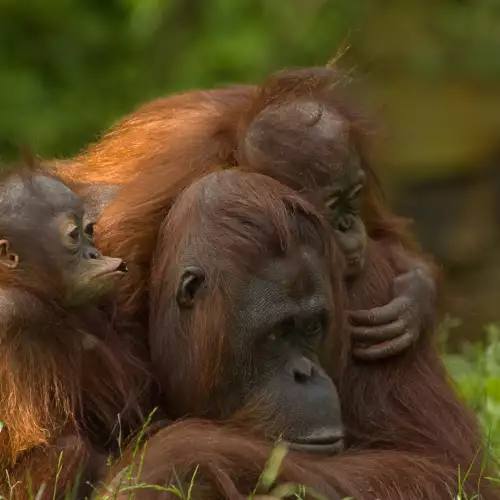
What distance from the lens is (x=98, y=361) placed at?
3.68m

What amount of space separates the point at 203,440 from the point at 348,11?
5774 millimetres

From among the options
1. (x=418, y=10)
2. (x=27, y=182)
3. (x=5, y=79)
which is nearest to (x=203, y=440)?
(x=27, y=182)

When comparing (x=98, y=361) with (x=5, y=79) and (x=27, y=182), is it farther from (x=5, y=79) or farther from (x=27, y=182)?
(x=5, y=79)

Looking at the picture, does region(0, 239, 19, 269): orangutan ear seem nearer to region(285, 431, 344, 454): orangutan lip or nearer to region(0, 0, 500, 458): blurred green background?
region(285, 431, 344, 454): orangutan lip

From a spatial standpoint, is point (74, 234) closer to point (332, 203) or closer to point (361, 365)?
point (332, 203)

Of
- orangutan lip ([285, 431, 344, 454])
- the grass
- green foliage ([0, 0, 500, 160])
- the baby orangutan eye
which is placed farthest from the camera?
green foliage ([0, 0, 500, 160])

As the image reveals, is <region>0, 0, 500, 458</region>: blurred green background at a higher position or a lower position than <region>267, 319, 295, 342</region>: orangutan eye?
lower

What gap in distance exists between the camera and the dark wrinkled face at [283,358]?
3602 mm

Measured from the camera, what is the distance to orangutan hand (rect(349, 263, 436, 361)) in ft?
13.4

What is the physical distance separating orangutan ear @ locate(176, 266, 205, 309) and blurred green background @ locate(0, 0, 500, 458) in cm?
465

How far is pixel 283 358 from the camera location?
144 inches

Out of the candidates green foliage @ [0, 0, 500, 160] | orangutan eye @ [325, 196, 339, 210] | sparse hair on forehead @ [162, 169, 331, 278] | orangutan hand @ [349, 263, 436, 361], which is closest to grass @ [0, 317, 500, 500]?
orangutan hand @ [349, 263, 436, 361]

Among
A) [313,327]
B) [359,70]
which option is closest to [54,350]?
[313,327]

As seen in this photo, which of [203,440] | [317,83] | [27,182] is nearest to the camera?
[203,440]
